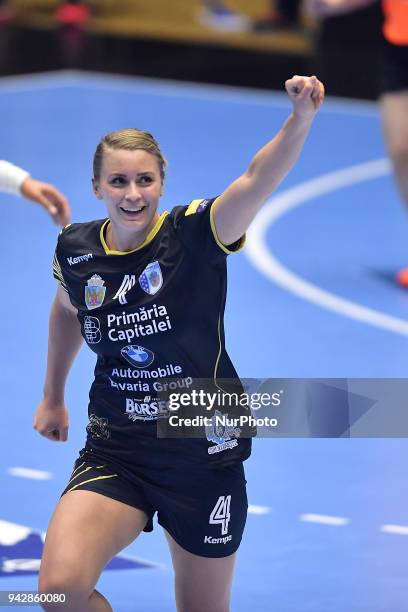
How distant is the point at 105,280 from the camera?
455 cm

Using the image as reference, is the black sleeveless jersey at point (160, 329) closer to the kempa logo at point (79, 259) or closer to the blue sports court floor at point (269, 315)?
the kempa logo at point (79, 259)

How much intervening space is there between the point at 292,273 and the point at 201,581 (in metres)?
5.15

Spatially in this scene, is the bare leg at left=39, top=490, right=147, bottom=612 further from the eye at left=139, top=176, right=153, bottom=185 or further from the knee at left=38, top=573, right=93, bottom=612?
the eye at left=139, top=176, right=153, bottom=185

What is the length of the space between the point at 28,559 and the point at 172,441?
5.02ft

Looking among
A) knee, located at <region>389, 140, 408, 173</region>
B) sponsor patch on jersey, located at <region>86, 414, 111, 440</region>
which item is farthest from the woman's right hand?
knee, located at <region>389, 140, 408, 173</region>

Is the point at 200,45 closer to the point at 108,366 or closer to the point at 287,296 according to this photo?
the point at 287,296

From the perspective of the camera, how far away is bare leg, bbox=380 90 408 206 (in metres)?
8.51

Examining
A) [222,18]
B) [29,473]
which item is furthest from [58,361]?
[222,18]

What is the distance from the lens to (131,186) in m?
4.46

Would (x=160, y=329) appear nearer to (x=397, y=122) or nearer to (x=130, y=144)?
(x=130, y=144)

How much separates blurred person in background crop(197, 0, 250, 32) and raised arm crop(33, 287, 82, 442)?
12259mm

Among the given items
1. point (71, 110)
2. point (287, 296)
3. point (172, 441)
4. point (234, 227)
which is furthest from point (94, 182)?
point (71, 110)

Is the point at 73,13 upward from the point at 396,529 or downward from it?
upward

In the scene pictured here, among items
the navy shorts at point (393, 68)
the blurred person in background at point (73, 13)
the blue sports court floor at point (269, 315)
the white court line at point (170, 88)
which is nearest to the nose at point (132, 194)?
the blue sports court floor at point (269, 315)
